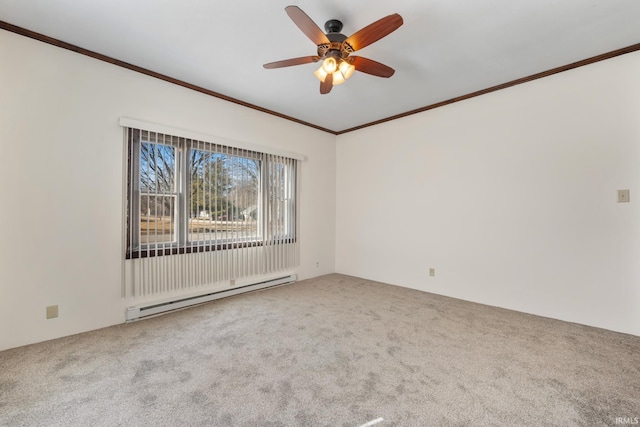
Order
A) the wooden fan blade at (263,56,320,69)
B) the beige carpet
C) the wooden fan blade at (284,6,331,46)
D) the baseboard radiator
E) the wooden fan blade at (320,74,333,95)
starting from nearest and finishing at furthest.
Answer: the beige carpet → the wooden fan blade at (284,6,331,46) → the wooden fan blade at (263,56,320,69) → the wooden fan blade at (320,74,333,95) → the baseboard radiator

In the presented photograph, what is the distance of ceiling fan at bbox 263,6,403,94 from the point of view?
68.2 inches

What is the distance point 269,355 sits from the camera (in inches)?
81.6

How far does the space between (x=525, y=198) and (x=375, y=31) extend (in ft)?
8.09

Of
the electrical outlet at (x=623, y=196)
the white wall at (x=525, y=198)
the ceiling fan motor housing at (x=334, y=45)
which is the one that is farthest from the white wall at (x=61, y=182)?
the electrical outlet at (x=623, y=196)

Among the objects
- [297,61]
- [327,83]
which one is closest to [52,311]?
[297,61]

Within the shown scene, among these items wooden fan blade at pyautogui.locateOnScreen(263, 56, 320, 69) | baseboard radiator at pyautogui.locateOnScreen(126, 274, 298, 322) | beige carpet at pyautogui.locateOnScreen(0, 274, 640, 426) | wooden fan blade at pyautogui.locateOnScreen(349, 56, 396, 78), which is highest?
wooden fan blade at pyautogui.locateOnScreen(263, 56, 320, 69)

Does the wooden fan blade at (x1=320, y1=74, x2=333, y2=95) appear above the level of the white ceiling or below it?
below

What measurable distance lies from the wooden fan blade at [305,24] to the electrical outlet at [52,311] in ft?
9.85

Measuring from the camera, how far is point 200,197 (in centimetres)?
316

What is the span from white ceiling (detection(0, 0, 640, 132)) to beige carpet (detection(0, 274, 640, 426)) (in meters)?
2.57

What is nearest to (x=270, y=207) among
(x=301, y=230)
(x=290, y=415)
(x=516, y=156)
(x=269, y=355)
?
(x=301, y=230)

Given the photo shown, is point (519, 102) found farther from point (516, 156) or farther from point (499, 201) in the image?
point (499, 201)

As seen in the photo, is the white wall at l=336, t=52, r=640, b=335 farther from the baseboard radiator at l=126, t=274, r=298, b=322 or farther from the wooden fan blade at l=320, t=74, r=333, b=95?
the wooden fan blade at l=320, t=74, r=333, b=95

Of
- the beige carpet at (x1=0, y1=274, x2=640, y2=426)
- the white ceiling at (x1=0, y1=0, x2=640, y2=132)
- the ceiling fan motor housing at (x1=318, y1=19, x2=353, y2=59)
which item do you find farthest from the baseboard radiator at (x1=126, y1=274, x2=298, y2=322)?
the ceiling fan motor housing at (x1=318, y1=19, x2=353, y2=59)
